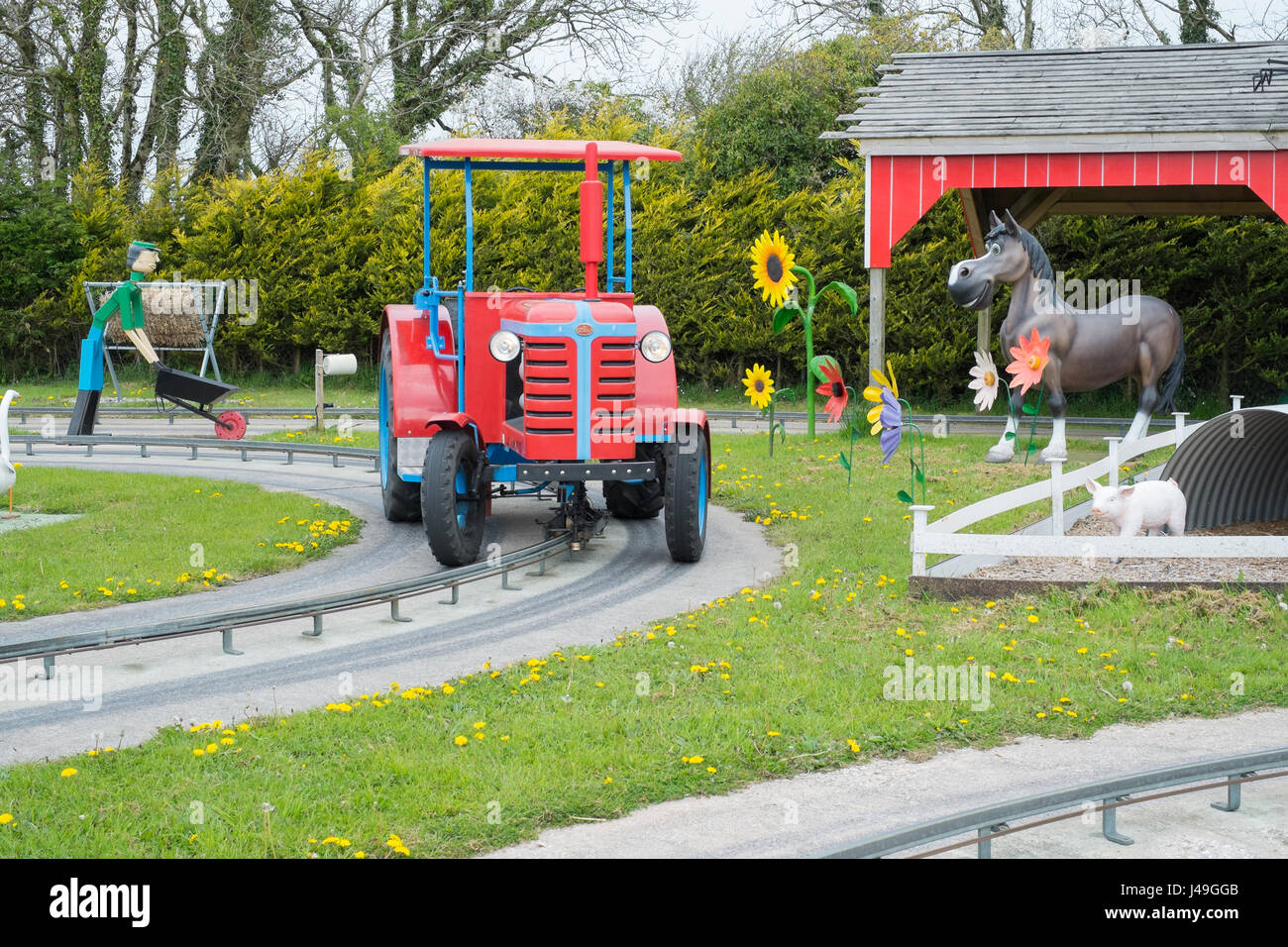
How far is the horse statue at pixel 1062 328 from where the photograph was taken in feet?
46.5

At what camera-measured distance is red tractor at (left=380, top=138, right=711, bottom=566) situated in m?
9.48

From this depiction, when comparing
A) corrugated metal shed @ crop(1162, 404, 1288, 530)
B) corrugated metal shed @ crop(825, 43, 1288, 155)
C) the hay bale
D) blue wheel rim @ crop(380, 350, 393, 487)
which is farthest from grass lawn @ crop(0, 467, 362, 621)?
corrugated metal shed @ crop(825, 43, 1288, 155)

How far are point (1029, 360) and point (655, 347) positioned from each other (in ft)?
17.6

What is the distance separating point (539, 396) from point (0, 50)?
22.7m

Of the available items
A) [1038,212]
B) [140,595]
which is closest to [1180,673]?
[140,595]

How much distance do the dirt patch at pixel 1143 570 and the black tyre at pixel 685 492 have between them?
2053 mm

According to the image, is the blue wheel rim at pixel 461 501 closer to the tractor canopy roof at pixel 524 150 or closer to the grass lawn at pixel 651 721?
the grass lawn at pixel 651 721

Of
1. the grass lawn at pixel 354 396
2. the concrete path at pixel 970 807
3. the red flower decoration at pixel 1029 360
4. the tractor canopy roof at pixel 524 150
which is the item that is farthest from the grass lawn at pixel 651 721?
the grass lawn at pixel 354 396

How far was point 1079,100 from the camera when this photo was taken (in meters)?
16.2

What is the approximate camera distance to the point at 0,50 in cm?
2692

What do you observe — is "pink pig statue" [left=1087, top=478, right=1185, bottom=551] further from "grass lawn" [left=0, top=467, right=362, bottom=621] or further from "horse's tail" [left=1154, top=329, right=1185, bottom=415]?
"horse's tail" [left=1154, top=329, right=1185, bottom=415]

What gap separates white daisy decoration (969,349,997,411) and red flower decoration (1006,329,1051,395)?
55 centimetres

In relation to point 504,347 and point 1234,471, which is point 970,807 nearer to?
point 504,347

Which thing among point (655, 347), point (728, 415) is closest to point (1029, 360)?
point (655, 347)
